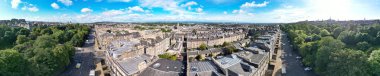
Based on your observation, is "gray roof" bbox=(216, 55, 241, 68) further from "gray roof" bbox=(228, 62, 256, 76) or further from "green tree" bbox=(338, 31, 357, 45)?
"green tree" bbox=(338, 31, 357, 45)

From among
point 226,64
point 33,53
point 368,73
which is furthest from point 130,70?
point 368,73

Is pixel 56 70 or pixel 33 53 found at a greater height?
pixel 33 53

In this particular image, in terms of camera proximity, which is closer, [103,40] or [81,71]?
[81,71]

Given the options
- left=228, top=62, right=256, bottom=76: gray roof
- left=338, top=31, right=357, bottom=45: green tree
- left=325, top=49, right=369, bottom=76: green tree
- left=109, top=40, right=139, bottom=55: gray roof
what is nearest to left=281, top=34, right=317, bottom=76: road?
left=325, top=49, right=369, bottom=76: green tree

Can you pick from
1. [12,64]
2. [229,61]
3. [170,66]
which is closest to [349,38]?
[229,61]

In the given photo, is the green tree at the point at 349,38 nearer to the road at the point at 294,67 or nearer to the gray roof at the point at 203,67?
the road at the point at 294,67

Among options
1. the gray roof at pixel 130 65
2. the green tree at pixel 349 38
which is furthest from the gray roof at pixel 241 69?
the green tree at pixel 349 38

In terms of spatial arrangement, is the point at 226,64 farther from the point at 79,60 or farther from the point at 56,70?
the point at 79,60

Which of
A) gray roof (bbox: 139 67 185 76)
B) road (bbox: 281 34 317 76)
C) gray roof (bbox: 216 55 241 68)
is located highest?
gray roof (bbox: 216 55 241 68)
